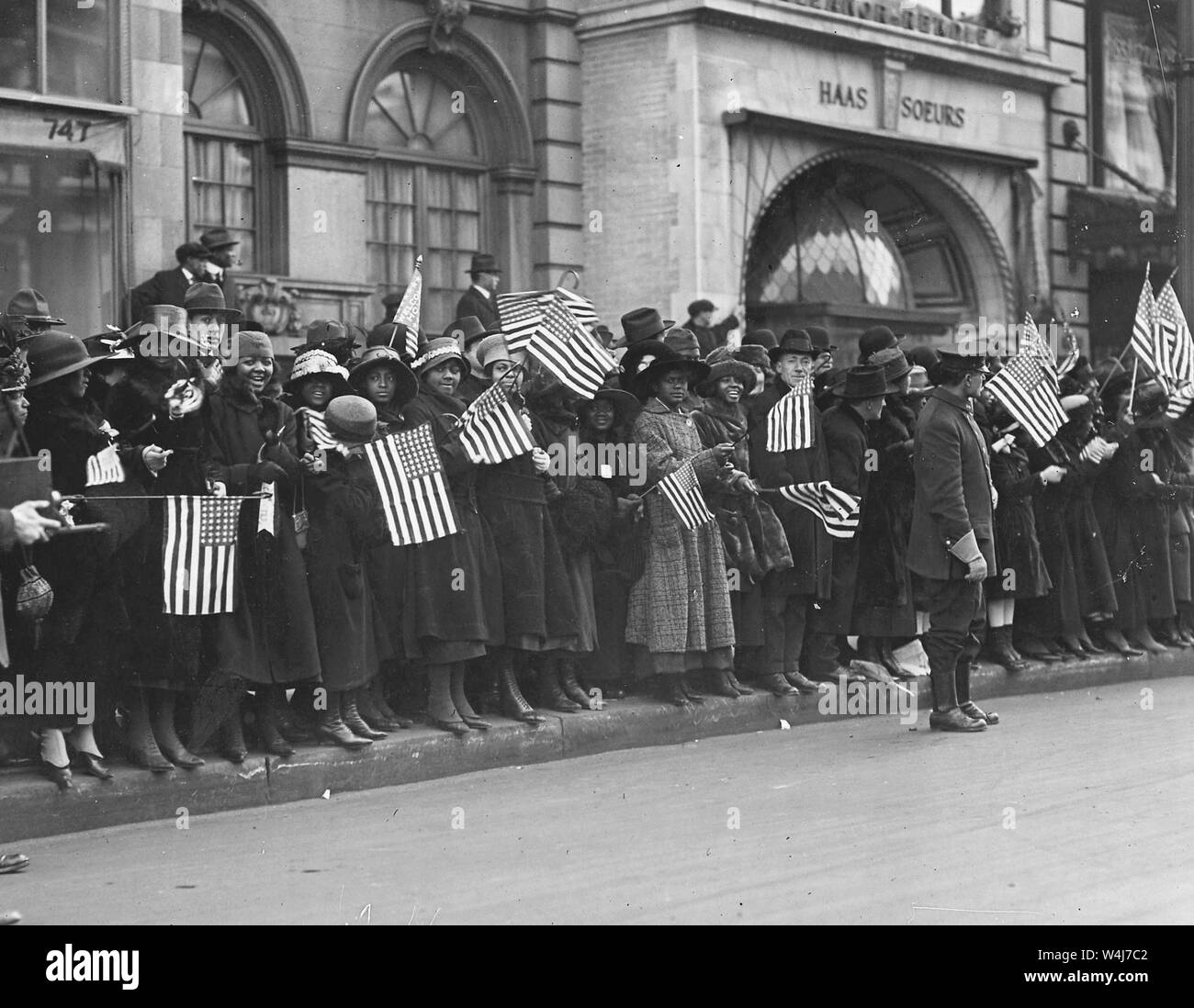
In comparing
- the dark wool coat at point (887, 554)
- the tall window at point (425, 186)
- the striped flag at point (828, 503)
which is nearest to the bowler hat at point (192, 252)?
the striped flag at point (828, 503)

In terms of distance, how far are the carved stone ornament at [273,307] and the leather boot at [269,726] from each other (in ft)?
27.3

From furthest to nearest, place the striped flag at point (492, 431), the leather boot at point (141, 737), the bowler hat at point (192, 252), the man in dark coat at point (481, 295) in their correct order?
1. the man in dark coat at point (481, 295)
2. the bowler hat at point (192, 252)
3. the striped flag at point (492, 431)
4. the leather boot at point (141, 737)

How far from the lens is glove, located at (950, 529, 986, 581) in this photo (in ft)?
37.9

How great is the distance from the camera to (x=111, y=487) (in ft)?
30.1

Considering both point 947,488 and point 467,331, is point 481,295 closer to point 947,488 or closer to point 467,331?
point 467,331

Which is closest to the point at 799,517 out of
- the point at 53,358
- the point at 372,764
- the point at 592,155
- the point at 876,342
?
the point at 876,342

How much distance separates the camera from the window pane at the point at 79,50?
15547 mm

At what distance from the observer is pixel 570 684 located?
38.0 ft

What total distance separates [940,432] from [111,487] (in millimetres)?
4986

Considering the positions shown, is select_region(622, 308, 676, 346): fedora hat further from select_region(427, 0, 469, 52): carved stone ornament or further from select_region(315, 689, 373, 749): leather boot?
select_region(427, 0, 469, 52): carved stone ornament

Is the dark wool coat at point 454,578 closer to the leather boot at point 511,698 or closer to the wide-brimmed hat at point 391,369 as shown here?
the wide-brimmed hat at point 391,369

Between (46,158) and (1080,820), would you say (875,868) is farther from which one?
(46,158)

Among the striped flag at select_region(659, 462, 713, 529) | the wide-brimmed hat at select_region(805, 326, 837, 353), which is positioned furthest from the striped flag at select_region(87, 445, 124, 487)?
the wide-brimmed hat at select_region(805, 326, 837, 353)
